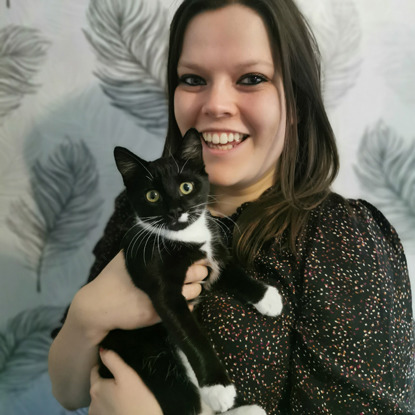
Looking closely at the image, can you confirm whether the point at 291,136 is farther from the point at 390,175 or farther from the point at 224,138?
the point at 390,175

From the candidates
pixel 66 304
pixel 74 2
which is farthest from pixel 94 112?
pixel 66 304

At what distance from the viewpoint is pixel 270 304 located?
2.55 ft

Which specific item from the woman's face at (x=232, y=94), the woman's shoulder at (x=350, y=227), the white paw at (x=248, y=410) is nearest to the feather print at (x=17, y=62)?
the woman's face at (x=232, y=94)

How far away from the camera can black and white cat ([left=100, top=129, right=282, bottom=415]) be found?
28.3 inches

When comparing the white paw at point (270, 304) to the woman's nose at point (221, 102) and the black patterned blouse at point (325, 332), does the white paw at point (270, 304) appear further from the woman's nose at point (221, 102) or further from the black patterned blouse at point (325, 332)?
the woman's nose at point (221, 102)

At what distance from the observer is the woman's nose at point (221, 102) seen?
85cm

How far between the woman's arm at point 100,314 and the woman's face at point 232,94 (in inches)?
12.9

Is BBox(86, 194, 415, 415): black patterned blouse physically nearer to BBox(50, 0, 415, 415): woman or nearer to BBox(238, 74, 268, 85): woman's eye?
BBox(50, 0, 415, 415): woman

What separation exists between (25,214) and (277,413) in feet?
3.87

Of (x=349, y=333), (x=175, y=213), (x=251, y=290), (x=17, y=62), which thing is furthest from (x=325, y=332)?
(x=17, y=62)

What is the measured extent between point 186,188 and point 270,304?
13.6 inches

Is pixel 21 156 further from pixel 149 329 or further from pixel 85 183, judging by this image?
pixel 149 329

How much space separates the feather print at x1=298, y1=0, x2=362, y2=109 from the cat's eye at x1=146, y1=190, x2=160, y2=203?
2.87 feet

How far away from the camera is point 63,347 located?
918mm
